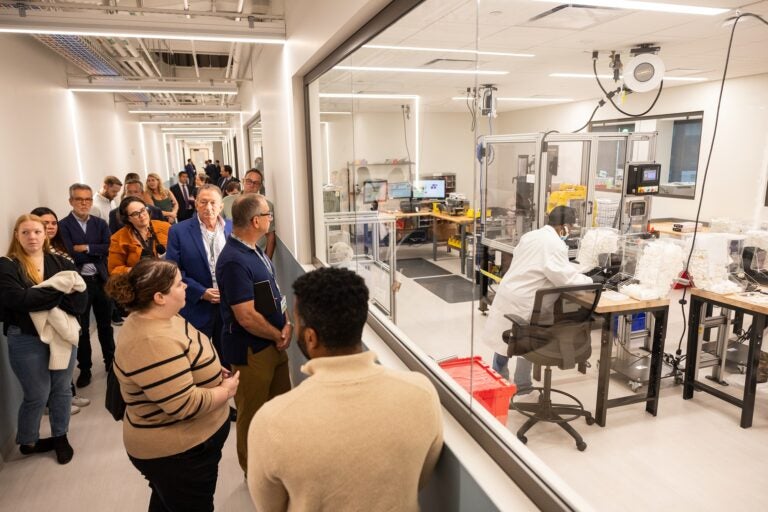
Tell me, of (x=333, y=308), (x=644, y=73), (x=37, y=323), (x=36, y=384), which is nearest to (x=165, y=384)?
(x=333, y=308)

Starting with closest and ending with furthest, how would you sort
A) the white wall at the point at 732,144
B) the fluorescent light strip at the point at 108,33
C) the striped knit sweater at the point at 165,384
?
the striped knit sweater at the point at 165,384 → the fluorescent light strip at the point at 108,33 → the white wall at the point at 732,144

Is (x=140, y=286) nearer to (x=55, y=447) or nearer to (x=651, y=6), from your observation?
(x=55, y=447)

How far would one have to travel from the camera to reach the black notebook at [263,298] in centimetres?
221

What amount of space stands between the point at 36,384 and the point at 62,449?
45 centimetres

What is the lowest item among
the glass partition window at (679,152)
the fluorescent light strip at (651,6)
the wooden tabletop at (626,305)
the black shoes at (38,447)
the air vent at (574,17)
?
the black shoes at (38,447)

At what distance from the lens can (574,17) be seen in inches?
151

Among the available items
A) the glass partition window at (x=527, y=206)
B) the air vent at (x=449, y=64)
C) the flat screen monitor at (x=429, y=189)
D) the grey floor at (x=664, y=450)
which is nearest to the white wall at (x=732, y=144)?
the glass partition window at (x=527, y=206)

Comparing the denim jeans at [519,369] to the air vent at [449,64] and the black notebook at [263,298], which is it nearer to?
the black notebook at [263,298]

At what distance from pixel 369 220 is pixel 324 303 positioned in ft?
9.97

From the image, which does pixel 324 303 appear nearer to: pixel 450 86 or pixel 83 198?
pixel 83 198

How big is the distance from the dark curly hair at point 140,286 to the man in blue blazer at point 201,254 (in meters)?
1.28

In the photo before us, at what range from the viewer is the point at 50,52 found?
5.12 metres

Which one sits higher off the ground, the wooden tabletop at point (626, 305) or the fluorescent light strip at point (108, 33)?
the fluorescent light strip at point (108, 33)

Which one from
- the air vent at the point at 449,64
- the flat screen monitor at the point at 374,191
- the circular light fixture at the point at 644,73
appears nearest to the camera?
the circular light fixture at the point at 644,73
